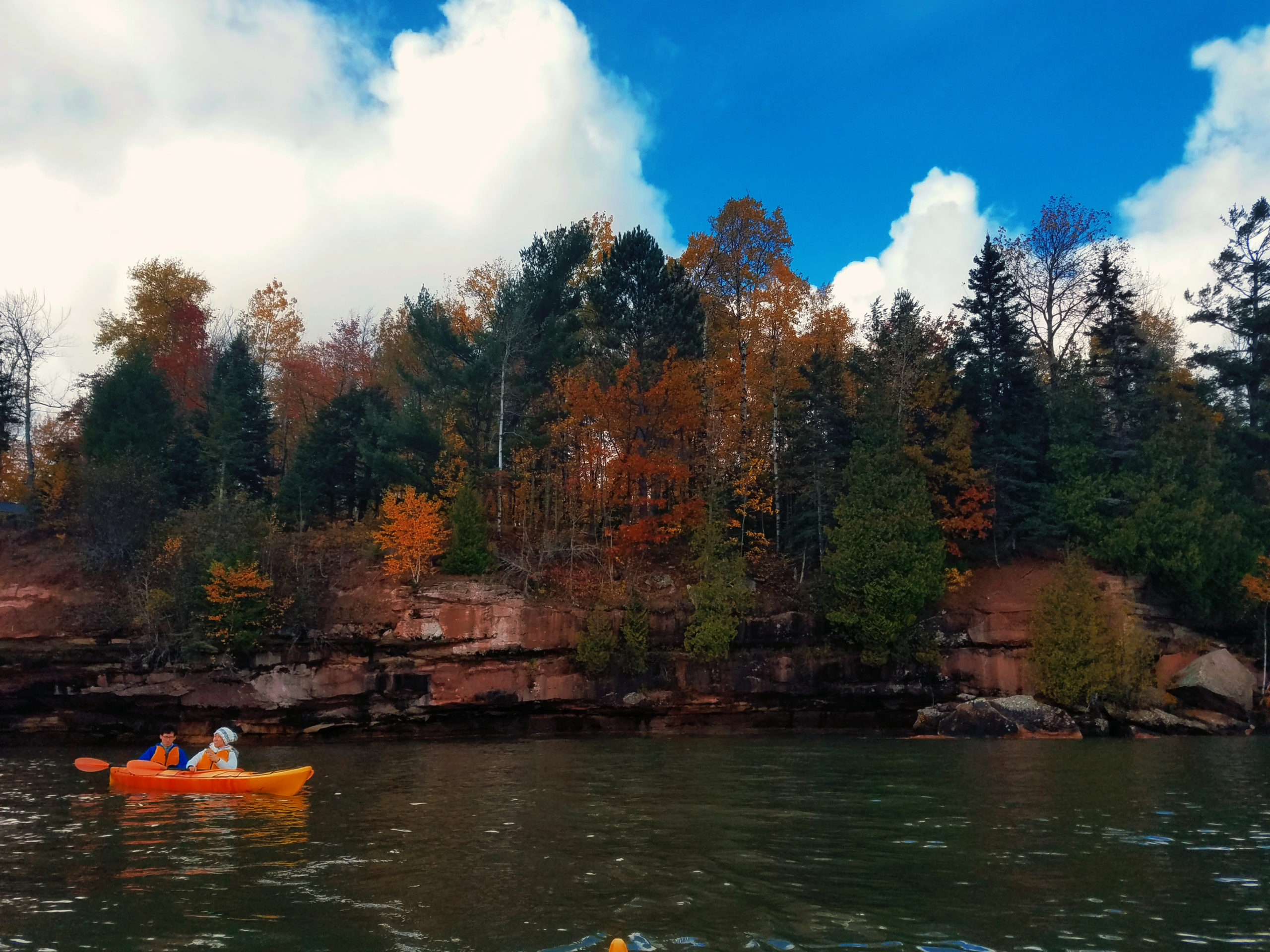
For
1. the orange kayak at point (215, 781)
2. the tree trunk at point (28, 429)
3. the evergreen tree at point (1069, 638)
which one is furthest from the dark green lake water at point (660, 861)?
the tree trunk at point (28, 429)

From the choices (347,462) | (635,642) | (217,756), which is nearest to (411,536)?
(635,642)

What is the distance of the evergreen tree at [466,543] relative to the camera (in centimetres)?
4184

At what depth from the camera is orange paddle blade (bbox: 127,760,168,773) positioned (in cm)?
2334

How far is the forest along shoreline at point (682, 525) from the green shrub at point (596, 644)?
0.20 meters

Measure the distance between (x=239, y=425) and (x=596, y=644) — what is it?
983 inches

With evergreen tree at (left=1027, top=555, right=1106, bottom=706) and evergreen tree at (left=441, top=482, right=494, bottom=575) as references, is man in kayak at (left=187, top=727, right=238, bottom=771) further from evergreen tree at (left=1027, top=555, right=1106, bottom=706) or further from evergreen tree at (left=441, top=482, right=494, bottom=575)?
evergreen tree at (left=1027, top=555, right=1106, bottom=706)

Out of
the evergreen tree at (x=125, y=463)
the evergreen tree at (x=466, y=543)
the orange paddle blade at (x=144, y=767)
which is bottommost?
the orange paddle blade at (x=144, y=767)

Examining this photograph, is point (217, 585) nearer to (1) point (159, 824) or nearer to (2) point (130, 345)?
(1) point (159, 824)

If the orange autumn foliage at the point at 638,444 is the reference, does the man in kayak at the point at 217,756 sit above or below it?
below

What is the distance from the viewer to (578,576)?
4272 centimetres

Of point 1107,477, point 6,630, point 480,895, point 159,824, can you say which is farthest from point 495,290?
point 480,895

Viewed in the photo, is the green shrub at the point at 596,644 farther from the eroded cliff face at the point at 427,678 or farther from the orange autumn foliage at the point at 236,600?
the orange autumn foliage at the point at 236,600

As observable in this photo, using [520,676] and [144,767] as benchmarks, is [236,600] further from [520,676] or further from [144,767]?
[144,767]

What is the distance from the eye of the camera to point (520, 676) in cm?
3994
